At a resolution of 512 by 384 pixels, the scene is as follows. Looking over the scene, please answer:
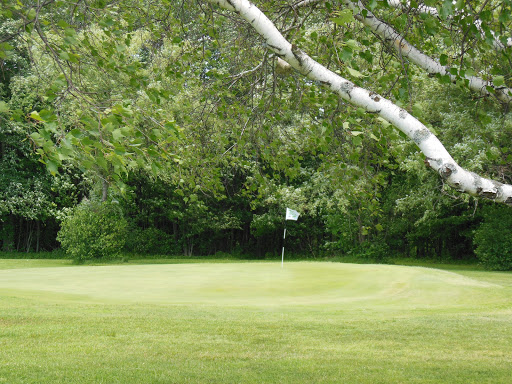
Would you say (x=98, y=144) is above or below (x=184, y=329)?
above

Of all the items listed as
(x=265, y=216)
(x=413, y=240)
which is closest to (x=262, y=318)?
(x=265, y=216)

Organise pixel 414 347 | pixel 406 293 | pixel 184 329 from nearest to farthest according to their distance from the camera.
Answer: pixel 414 347 < pixel 184 329 < pixel 406 293

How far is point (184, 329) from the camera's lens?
8.85 meters

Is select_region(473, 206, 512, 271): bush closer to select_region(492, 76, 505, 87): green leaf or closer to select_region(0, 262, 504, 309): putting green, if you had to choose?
select_region(0, 262, 504, 309): putting green

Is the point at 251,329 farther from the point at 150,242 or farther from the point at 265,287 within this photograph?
the point at 150,242

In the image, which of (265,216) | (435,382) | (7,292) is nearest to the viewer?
(435,382)

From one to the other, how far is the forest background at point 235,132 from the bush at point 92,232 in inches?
2.9

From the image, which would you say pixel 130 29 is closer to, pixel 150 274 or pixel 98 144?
pixel 98 144

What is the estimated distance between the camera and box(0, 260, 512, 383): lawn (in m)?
6.49

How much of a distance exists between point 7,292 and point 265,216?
20098mm

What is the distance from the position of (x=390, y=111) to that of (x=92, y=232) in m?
23.4

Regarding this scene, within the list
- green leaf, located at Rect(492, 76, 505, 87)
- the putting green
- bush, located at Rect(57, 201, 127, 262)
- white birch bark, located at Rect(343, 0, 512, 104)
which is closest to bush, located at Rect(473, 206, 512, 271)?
the putting green

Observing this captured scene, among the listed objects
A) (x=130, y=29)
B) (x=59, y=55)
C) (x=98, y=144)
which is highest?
(x=130, y=29)

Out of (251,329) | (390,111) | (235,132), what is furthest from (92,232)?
(390,111)
